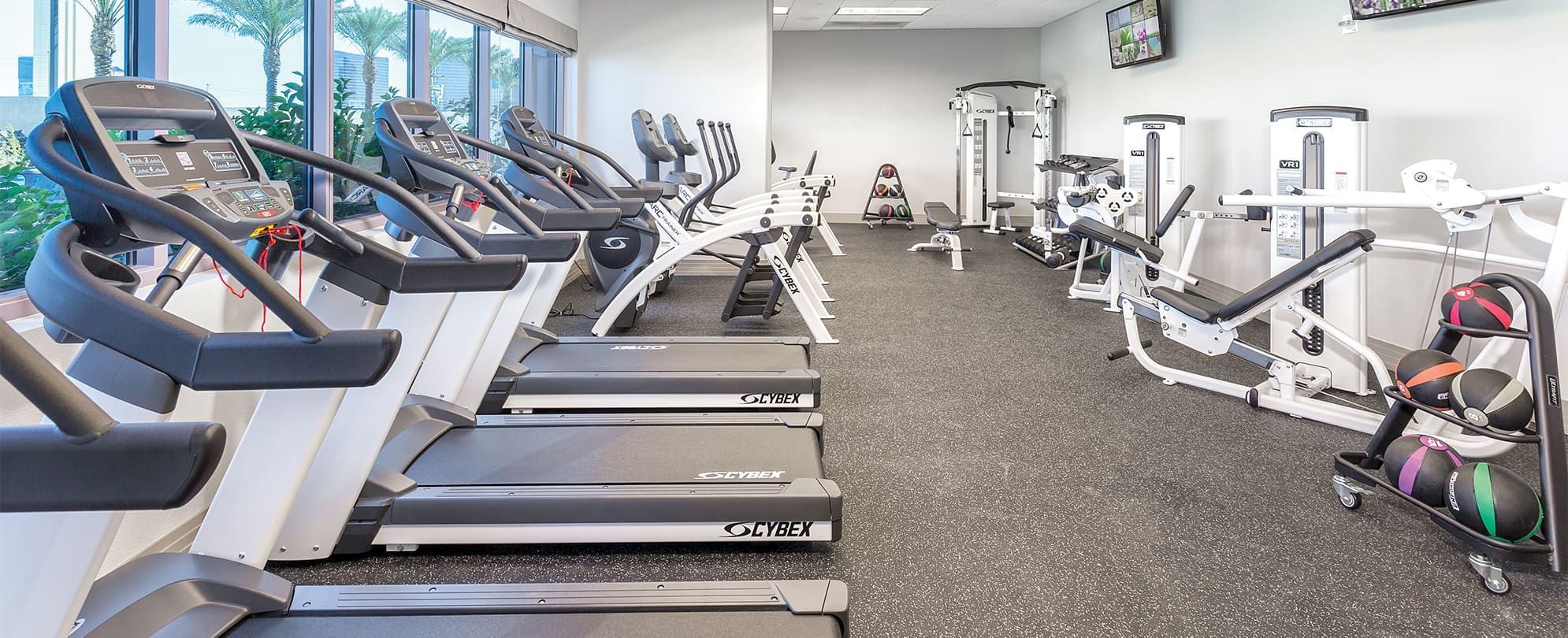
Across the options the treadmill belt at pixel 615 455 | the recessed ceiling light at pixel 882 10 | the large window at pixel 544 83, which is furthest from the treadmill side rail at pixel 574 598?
the recessed ceiling light at pixel 882 10

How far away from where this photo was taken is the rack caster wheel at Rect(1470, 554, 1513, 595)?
7.14 feet

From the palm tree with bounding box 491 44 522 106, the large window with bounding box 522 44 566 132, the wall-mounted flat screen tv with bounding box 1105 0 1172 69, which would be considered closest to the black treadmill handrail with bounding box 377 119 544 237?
the palm tree with bounding box 491 44 522 106

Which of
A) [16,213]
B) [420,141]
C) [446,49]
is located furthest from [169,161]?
[446,49]

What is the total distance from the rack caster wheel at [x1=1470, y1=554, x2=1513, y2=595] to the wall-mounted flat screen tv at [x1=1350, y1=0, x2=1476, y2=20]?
9.51 ft

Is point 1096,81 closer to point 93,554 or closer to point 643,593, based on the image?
point 643,593

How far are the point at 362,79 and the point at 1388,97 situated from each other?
189 inches

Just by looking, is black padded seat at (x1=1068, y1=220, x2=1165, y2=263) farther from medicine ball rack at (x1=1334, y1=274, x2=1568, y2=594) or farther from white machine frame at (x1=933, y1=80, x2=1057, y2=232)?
white machine frame at (x1=933, y1=80, x2=1057, y2=232)

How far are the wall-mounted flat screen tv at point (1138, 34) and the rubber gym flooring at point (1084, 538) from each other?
4002 mm

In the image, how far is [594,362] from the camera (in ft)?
11.9

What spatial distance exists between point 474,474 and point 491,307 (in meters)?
0.49

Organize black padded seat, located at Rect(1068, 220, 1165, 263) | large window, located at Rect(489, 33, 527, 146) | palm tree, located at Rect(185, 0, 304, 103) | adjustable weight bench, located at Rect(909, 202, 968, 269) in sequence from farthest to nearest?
adjustable weight bench, located at Rect(909, 202, 968, 269)
large window, located at Rect(489, 33, 527, 146)
black padded seat, located at Rect(1068, 220, 1165, 263)
palm tree, located at Rect(185, 0, 304, 103)

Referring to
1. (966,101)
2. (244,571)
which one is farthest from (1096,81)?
(244,571)

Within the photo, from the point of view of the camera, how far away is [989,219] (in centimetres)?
1116

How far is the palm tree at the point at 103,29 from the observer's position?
2395mm
